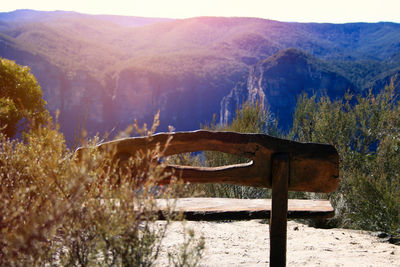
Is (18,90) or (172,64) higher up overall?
(172,64)

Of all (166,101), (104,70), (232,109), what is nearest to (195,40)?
(166,101)

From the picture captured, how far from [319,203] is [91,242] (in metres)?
1.73

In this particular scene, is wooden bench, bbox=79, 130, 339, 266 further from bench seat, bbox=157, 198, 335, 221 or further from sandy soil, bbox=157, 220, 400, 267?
sandy soil, bbox=157, 220, 400, 267

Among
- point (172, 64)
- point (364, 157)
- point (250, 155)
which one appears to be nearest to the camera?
point (250, 155)

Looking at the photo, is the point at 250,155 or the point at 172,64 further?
the point at 172,64

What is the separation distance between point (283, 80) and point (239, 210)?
4636 cm

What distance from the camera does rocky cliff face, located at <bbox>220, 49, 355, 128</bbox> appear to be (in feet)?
145

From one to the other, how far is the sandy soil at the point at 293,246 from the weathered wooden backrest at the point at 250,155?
0.75 meters

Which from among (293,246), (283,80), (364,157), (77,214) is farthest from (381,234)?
(283,80)

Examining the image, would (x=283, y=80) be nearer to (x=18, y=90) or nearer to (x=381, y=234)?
(x=18, y=90)

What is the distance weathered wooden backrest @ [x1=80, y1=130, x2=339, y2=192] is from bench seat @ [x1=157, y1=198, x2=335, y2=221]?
372mm

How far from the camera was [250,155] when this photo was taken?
2.04 metres

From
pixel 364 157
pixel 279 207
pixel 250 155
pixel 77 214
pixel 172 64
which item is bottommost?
pixel 364 157

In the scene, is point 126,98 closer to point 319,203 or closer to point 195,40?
point 195,40
